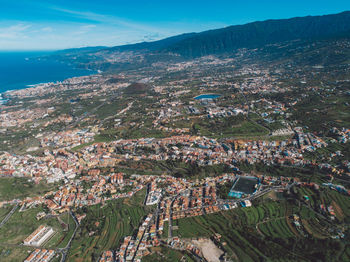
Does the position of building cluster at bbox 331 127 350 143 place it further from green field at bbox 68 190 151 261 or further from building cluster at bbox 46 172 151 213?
green field at bbox 68 190 151 261

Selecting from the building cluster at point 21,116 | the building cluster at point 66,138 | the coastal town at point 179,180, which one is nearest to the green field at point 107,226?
the coastal town at point 179,180

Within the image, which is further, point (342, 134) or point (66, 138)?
point (66, 138)

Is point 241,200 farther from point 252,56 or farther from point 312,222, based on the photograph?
point 252,56

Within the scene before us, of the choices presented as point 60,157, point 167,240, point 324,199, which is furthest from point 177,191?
point 60,157

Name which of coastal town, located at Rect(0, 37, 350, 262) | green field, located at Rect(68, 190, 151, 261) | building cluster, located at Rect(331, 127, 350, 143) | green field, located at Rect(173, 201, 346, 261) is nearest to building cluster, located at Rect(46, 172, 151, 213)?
coastal town, located at Rect(0, 37, 350, 262)

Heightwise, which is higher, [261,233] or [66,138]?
[66,138]

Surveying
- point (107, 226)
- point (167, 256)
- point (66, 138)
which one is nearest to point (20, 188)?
point (66, 138)

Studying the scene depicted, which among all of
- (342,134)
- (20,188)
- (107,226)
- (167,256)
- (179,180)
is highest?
(342,134)

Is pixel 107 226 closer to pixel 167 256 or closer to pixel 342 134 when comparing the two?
pixel 167 256

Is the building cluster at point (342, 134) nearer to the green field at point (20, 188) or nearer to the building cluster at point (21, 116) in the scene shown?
the green field at point (20, 188)
